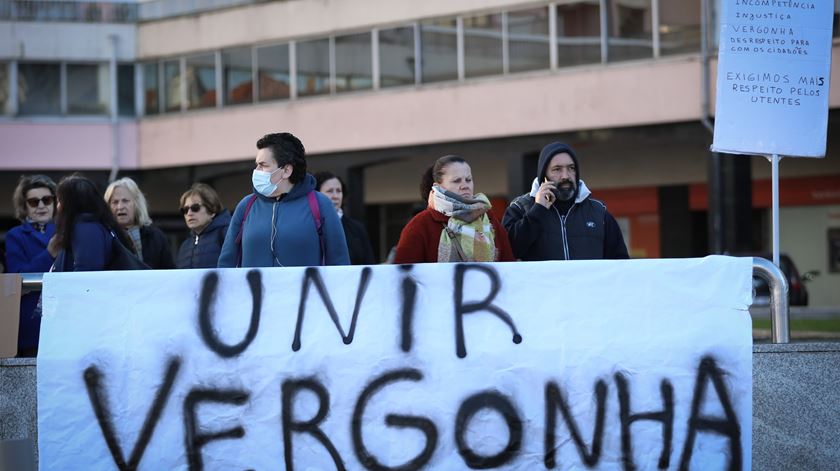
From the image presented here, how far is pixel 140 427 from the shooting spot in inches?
235

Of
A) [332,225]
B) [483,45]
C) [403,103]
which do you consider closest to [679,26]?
[483,45]

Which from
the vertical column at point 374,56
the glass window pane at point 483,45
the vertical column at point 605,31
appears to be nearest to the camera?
the vertical column at point 605,31

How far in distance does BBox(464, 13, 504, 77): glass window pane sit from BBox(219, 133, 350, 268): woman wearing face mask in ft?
74.1

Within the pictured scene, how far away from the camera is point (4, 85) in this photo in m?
34.4

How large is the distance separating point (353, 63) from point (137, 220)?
22.7 meters

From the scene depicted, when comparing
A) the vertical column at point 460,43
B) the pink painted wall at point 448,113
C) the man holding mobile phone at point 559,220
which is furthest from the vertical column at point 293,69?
the man holding mobile phone at point 559,220

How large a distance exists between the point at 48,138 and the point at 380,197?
351 inches

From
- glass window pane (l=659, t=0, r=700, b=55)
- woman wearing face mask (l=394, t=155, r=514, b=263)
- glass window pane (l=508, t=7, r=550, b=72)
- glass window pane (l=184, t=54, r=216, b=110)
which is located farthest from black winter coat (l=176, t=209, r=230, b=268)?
glass window pane (l=184, t=54, r=216, b=110)

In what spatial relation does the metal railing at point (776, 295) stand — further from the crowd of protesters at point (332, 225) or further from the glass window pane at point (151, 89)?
the glass window pane at point (151, 89)

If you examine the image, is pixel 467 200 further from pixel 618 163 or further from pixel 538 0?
pixel 618 163

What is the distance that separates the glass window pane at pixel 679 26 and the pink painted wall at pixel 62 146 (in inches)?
589

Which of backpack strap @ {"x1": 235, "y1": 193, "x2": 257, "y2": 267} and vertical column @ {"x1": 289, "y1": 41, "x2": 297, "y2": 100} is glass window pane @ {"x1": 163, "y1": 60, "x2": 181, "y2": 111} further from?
backpack strap @ {"x1": 235, "y1": 193, "x2": 257, "y2": 267}

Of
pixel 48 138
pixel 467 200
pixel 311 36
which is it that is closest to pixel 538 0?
pixel 311 36

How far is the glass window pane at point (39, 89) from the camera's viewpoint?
34562mm
